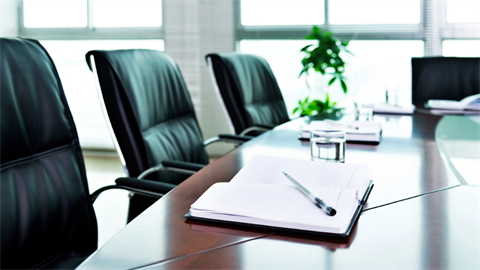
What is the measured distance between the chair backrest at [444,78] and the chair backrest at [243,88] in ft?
3.38

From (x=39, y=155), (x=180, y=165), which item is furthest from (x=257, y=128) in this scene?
(x=39, y=155)

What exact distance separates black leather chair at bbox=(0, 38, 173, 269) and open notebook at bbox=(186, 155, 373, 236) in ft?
1.23

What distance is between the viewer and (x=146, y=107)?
4.74ft

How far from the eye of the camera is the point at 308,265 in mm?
523

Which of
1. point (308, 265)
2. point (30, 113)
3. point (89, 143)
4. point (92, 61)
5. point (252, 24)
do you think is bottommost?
point (89, 143)

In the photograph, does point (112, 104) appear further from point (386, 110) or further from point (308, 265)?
point (386, 110)

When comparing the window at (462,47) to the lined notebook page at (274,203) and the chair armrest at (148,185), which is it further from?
the lined notebook page at (274,203)

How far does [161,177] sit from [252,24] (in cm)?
307

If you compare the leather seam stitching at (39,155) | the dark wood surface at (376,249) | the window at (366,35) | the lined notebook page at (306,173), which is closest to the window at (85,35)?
the window at (366,35)

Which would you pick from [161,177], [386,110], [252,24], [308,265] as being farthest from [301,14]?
[308,265]

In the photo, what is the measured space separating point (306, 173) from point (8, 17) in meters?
4.78

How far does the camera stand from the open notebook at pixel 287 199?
24.3 inches

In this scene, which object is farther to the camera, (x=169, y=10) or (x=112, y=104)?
(x=169, y=10)

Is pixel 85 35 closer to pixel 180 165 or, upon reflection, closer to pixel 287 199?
pixel 180 165
